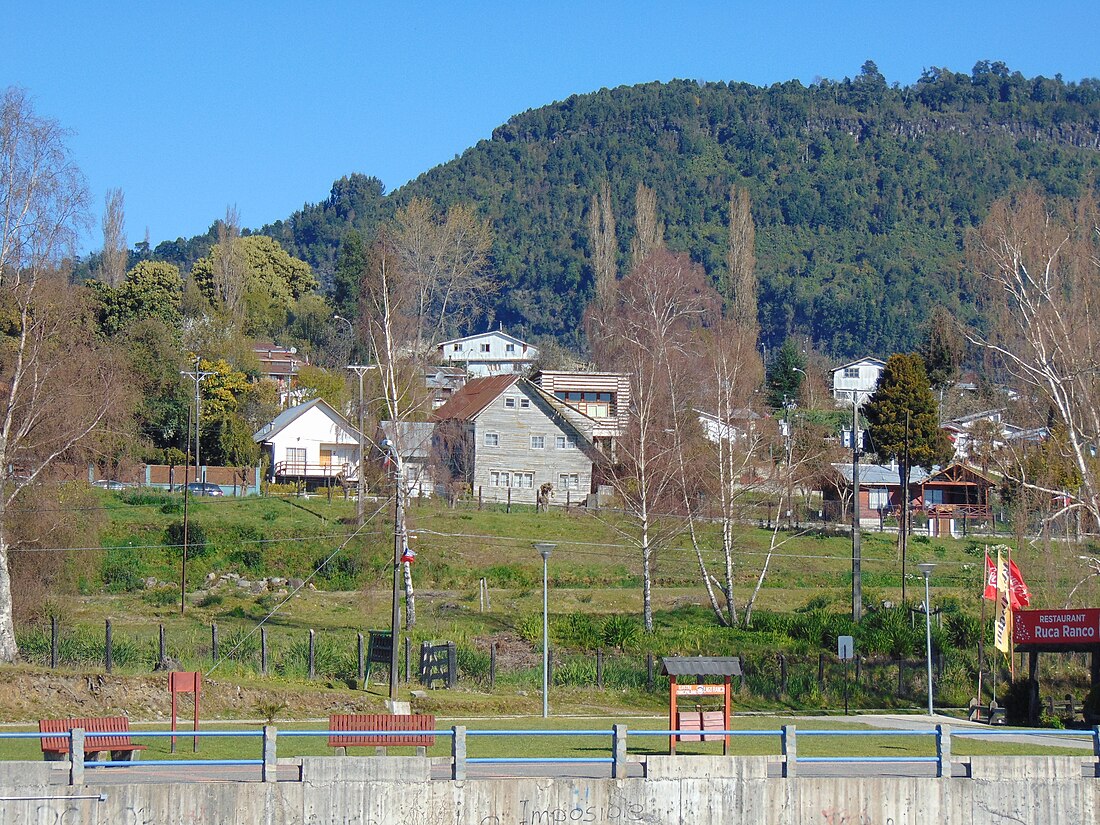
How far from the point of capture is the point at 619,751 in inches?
800

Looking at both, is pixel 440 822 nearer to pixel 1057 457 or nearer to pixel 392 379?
pixel 392 379

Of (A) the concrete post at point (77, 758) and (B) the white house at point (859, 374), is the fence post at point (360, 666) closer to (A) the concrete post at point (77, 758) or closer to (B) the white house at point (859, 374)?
(A) the concrete post at point (77, 758)

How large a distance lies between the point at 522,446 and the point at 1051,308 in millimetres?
40976

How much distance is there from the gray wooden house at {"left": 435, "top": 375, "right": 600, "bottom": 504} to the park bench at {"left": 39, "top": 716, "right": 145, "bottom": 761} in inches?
2118

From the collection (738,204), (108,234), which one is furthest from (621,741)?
(738,204)

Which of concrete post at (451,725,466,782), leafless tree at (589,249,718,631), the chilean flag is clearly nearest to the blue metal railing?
concrete post at (451,725,466,782)

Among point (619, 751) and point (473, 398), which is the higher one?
point (473, 398)

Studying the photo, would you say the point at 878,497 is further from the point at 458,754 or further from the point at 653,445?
the point at 458,754

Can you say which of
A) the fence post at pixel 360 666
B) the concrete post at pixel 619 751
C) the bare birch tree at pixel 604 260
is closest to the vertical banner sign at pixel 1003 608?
the concrete post at pixel 619 751

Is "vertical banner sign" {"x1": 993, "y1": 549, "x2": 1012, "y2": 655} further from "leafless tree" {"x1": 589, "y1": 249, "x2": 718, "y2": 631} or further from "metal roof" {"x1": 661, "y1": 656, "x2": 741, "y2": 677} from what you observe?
"leafless tree" {"x1": 589, "y1": 249, "x2": 718, "y2": 631}

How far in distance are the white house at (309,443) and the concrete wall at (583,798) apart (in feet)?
188

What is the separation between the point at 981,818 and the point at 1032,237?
77.7 feet

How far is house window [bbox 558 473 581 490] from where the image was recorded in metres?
76.0

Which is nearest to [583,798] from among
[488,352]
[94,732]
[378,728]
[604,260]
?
[378,728]
